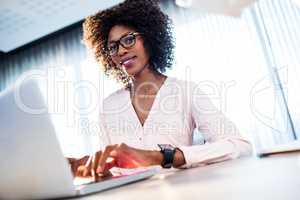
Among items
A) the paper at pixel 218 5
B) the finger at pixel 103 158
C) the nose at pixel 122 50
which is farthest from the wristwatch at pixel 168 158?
the paper at pixel 218 5

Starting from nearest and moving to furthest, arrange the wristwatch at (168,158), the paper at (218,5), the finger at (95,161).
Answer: the finger at (95,161)
the wristwatch at (168,158)
the paper at (218,5)

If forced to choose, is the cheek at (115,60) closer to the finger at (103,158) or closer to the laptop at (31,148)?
the finger at (103,158)

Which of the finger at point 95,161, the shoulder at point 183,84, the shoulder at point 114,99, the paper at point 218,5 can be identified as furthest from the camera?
the paper at point 218,5

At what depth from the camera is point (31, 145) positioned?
458 mm

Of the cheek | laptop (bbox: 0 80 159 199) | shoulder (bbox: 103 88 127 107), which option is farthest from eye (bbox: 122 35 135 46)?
laptop (bbox: 0 80 159 199)

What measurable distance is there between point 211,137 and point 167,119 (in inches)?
10.5

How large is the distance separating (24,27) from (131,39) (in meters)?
1.79

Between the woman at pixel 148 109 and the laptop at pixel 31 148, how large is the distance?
0.22 metres

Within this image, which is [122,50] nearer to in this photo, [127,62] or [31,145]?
[127,62]

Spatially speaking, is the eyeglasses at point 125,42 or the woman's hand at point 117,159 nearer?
Answer: the woman's hand at point 117,159

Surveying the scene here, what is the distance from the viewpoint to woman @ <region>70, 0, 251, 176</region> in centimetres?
86

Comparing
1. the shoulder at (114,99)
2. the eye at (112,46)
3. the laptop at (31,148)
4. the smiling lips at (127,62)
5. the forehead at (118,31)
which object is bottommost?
the laptop at (31,148)

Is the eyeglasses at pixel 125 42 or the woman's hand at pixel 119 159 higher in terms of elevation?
the eyeglasses at pixel 125 42

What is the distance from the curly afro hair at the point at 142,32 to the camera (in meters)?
1.83
